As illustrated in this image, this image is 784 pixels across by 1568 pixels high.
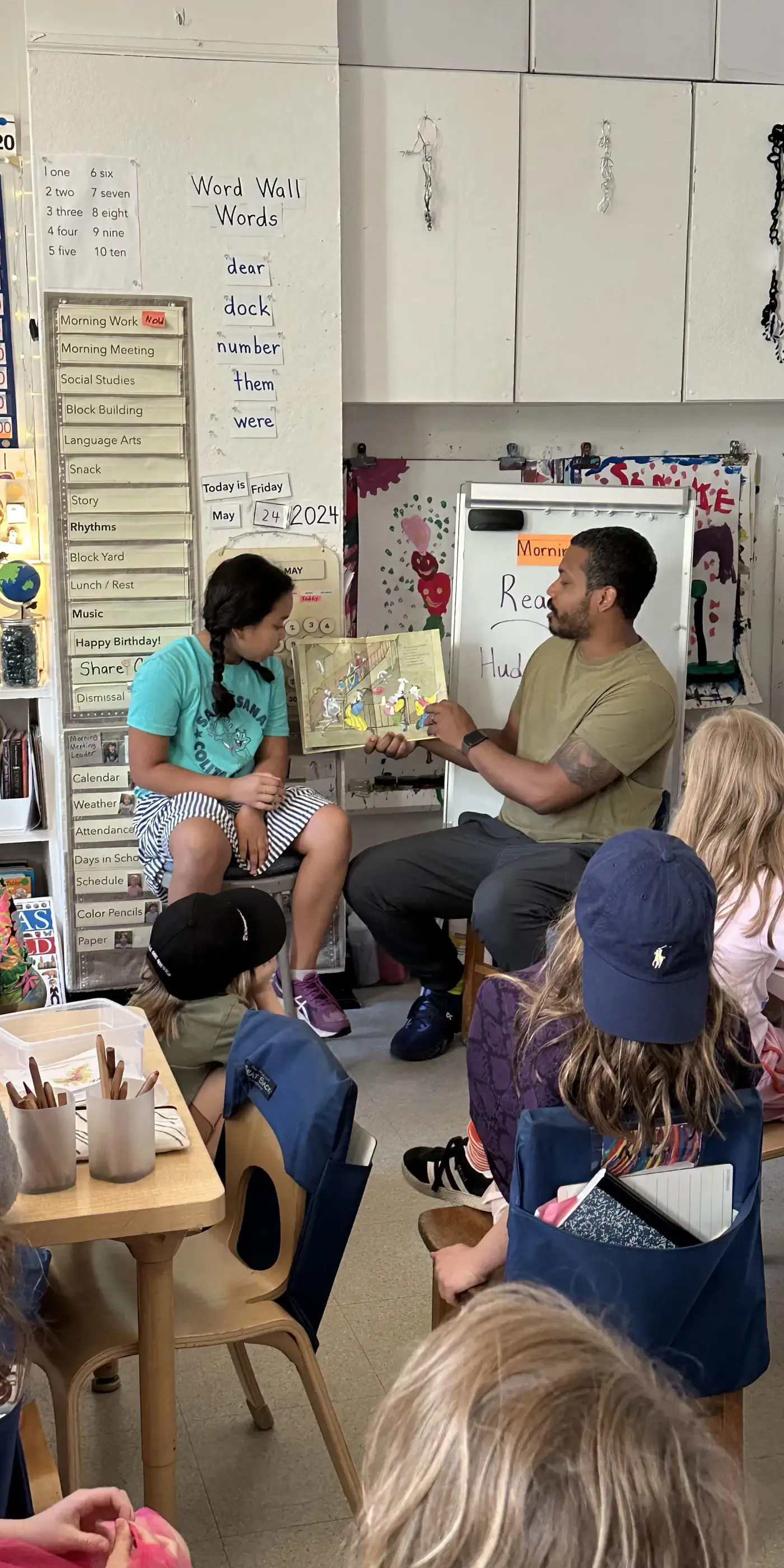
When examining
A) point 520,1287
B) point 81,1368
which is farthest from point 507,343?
point 520,1287

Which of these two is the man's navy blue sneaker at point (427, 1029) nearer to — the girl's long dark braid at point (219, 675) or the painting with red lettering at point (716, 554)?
the girl's long dark braid at point (219, 675)

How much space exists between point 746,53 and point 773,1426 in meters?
3.61

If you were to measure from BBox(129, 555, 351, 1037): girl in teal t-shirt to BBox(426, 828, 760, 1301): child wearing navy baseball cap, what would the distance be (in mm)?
1904

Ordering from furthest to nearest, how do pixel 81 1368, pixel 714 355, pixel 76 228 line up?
1. pixel 714 355
2. pixel 76 228
3. pixel 81 1368

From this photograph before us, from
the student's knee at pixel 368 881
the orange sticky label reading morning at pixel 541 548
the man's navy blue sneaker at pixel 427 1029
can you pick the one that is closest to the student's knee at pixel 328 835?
the student's knee at pixel 368 881

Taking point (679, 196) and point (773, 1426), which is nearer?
point (773, 1426)

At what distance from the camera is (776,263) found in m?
4.14

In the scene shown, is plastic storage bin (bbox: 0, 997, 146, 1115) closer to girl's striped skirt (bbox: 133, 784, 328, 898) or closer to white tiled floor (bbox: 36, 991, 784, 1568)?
white tiled floor (bbox: 36, 991, 784, 1568)

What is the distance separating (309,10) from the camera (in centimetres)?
362

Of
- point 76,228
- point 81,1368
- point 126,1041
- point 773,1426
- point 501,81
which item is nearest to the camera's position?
point 81,1368

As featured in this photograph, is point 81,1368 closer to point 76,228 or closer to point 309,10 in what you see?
point 76,228

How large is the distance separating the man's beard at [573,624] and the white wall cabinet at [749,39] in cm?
165

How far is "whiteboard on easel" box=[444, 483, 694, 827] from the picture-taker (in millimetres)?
3846

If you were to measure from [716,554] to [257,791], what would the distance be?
1.79 meters
